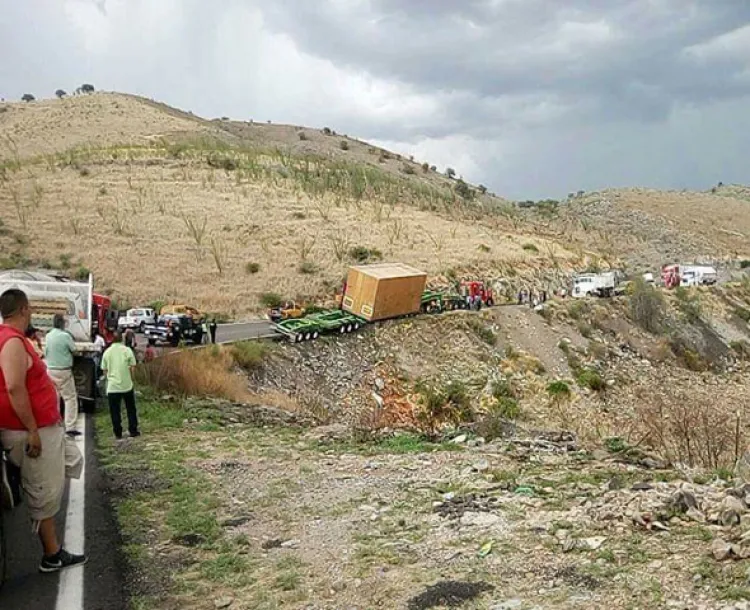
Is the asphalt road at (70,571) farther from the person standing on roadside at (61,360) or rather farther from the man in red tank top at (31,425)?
the person standing on roadside at (61,360)

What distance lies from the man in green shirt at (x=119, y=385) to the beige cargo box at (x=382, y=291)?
20807 mm

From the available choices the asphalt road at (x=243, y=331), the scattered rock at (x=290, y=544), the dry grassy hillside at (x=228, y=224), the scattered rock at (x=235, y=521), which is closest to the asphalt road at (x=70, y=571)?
the scattered rock at (x=235, y=521)

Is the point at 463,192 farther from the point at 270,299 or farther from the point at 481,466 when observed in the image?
the point at 481,466

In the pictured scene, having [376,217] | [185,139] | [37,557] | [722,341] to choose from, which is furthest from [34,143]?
[37,557]

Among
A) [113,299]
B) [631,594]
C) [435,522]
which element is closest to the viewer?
[631,594]

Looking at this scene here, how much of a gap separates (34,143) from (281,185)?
38941 mm

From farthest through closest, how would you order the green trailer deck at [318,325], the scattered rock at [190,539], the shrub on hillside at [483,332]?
the shrub on hillside at [483,332]
the green trailer deck at [318,325]
the scattered rock at [190,539]

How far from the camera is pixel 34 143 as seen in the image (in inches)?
3364

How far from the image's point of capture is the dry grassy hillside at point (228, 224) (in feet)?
133

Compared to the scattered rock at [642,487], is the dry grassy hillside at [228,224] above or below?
above

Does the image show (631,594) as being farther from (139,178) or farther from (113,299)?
(139,178)

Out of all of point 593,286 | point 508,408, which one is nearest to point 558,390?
point 508,408

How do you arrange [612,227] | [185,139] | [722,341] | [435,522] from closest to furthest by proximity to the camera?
[435,522] → [722,341] → [185,139] → [612,227]

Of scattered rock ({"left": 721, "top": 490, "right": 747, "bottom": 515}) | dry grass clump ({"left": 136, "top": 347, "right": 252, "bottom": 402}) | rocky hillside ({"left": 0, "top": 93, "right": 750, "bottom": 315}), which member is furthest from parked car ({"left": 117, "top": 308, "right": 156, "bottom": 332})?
scattered rock ({"left": 721, "top": 490, "right": 747, "bottom": 515})
